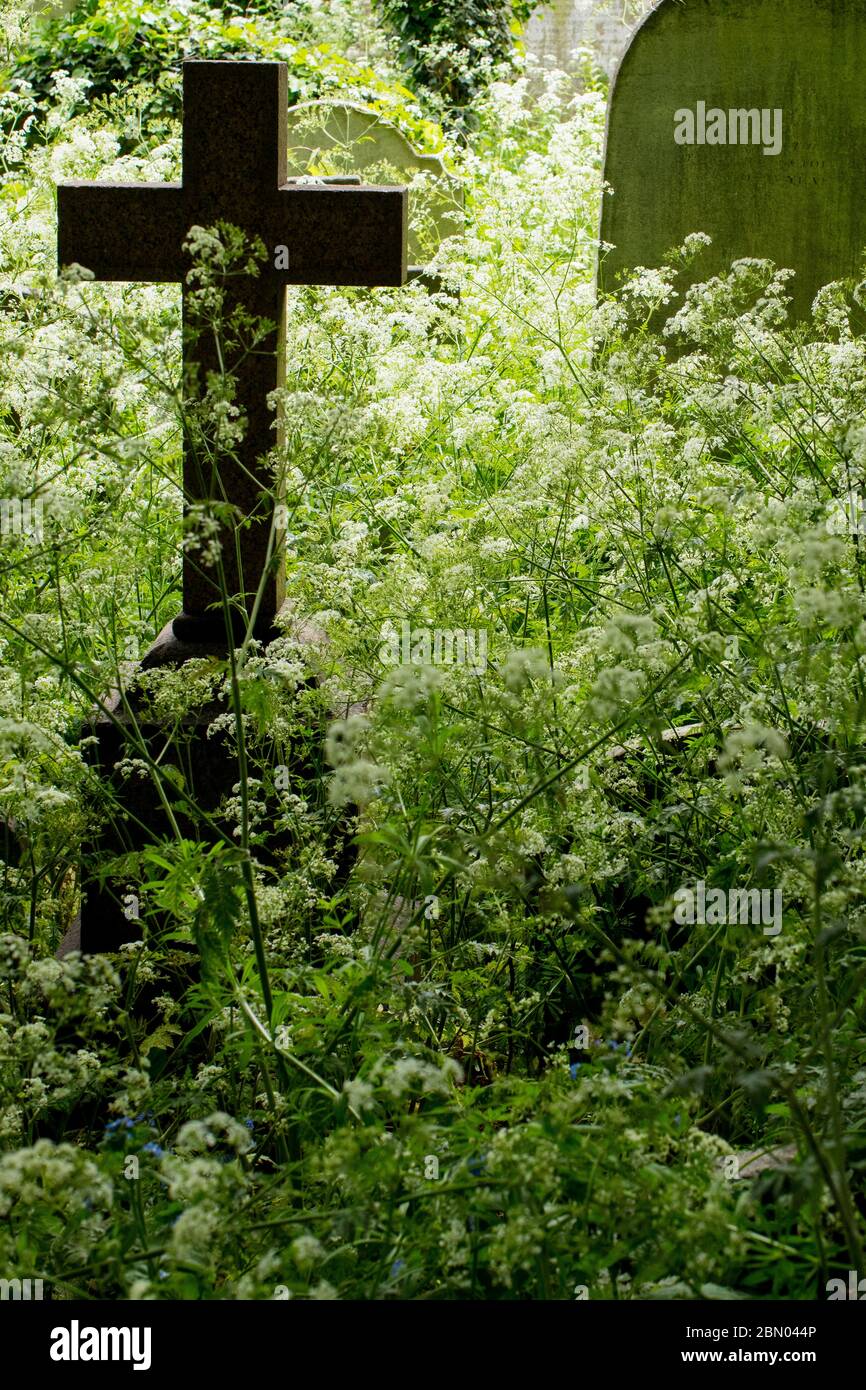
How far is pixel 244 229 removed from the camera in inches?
153

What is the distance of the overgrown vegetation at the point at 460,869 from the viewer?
186 centimetres

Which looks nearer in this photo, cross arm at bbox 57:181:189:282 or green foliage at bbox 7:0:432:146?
cross arm at bbox 57:181:189:282

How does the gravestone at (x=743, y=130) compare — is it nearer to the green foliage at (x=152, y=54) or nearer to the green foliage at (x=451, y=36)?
the green foliage at (x=152, y=54)

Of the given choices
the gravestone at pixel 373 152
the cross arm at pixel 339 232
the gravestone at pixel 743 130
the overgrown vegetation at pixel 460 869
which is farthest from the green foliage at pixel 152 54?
the cross arm at pixel 339 232

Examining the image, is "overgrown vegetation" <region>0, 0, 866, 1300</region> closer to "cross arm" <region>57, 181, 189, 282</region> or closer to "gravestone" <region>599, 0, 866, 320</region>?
"cross arm" <region>57, 181, 189, 282</region>

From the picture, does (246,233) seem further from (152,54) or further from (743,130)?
(152,54)

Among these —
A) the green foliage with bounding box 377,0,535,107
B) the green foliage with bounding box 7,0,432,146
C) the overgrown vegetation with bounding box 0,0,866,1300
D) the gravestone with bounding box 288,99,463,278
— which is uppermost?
the green foliage with bounding box 377,0,535,107

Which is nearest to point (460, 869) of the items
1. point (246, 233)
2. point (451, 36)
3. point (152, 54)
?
point (246, 233)

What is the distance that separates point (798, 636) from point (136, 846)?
1739 mm

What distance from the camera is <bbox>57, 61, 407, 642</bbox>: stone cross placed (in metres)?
3.82

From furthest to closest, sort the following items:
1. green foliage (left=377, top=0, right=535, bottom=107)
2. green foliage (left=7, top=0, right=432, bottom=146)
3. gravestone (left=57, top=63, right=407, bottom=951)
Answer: green foliage (left=377, top=0, right=535, bottom=107) → green foliage (left=7, top=0, right=432, bottom=146) → gravestone (left=57, top=63, right=407, bottom=951)

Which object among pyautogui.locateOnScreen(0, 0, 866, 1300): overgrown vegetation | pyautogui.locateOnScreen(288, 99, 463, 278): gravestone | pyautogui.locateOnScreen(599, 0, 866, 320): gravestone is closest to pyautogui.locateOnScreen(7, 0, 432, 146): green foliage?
pyautogui.locateOnScreen(288, 99, 463, 278): gravestone

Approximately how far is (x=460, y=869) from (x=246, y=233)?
2414mm

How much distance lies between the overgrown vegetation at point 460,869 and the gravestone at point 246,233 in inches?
6.7
